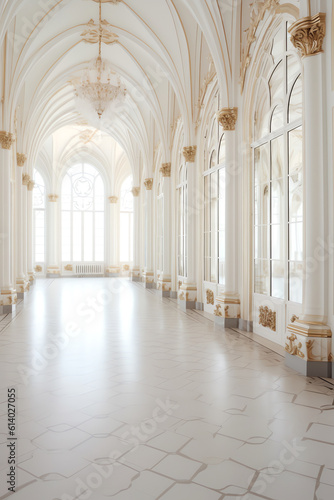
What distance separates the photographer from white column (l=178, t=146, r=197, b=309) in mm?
10852

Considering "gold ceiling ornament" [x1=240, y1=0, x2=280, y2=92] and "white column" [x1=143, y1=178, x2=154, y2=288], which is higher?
"gold ceiling ornament" [x1=240, y1=0, x2=280, y2=92]

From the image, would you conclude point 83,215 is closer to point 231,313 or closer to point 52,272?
point 52,272

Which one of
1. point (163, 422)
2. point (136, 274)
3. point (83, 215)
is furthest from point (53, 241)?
point (163, 422)

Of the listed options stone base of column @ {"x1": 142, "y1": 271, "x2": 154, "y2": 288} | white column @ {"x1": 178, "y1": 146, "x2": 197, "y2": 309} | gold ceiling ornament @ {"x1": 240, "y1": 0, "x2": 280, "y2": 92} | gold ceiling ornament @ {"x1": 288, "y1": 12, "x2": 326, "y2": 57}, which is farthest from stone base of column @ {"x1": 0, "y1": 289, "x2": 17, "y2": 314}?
gold ceiling ornament @ {"x1": 288, "y1": 12, "x2": 326, "y2": 57}

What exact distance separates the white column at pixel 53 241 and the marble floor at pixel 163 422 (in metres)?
17.5

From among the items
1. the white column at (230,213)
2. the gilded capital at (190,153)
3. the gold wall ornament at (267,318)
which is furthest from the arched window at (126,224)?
the gold wall ornament at (267,318)

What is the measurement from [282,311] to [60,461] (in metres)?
4.44

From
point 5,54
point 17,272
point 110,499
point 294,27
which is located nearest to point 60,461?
point 110,499

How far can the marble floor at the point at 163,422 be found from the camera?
2.51m

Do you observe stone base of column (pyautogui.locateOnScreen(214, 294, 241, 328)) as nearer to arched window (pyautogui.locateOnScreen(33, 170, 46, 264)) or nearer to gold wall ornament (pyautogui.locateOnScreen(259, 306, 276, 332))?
gold wall ornament (pyautogui.locateOnScreen(259, 306, 276, 332))

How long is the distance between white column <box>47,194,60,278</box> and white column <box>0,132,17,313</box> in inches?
531

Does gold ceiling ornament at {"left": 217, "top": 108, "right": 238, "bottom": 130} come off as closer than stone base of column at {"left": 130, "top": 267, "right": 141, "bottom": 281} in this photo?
Yes

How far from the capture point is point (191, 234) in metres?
11.0

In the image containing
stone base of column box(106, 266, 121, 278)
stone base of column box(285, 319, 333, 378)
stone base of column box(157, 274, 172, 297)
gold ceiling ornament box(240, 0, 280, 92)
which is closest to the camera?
stone base of column box(285, 319, 333, 378)
